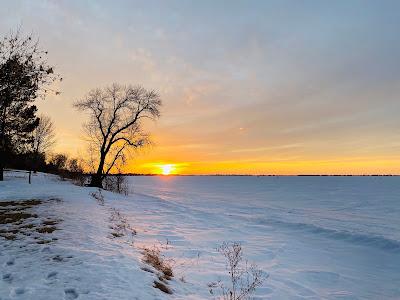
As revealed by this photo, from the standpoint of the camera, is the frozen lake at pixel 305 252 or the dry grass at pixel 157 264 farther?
the frozen lake at pixel 305 252

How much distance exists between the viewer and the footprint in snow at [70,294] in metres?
5.58

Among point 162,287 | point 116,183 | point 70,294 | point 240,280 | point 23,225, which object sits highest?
point 116,183

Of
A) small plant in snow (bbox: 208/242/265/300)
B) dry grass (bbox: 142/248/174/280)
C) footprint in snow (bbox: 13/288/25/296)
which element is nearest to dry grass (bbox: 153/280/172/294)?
dry grass (bbox: 142/248/174/280)

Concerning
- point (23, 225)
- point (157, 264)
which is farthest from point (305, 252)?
point (23, 225)

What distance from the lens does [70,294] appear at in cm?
Answer: 570

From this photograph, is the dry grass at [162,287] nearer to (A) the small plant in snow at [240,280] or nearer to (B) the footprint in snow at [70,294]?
(A) the small plant in snow at [240,280]

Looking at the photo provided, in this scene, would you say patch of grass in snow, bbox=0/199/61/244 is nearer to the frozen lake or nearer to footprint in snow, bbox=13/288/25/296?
footprint in snow, bbox=13/288/25/296

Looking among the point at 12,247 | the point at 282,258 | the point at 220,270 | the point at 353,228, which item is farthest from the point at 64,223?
the point at 353,228

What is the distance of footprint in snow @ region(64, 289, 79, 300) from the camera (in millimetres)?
5580

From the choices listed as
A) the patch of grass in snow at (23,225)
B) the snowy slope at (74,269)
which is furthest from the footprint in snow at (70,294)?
the patch of grass in snow at (23,225)

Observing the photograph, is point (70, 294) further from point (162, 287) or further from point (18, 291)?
point (162, 287)

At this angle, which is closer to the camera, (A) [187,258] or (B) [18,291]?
(B) [18,291]

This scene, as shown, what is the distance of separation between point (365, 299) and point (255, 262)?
11.6ft

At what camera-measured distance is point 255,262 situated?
11766mm
